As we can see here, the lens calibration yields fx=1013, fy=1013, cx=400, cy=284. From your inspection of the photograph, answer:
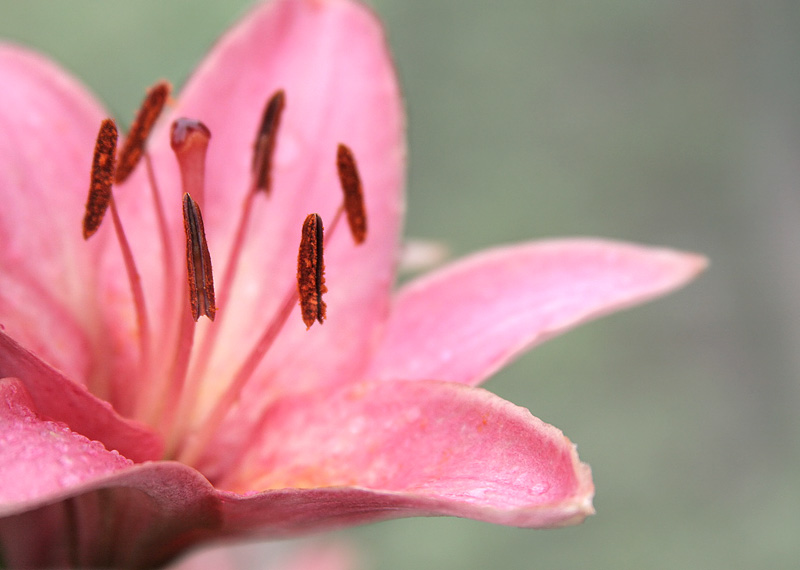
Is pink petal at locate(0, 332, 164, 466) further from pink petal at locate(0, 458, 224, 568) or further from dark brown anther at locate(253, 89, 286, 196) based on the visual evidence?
dark brown anther at locate(253, 89, 286, 196)

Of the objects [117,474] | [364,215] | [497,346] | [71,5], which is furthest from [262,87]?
[71,5]

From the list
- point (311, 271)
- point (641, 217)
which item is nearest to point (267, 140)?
point (311, 271)

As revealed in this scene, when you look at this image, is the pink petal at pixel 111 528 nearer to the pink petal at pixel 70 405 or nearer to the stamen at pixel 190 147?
the pink petal at pixel 70 405

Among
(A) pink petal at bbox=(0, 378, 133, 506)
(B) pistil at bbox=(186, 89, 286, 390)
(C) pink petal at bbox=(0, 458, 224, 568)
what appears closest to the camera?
(A) pink petal at bbox=(0, 378, 133, 506)

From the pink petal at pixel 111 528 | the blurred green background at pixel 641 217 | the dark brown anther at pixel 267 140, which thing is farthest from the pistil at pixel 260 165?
the blurred green background at pixel 641 217

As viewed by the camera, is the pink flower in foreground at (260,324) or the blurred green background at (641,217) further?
the blurred green background at (641,217)

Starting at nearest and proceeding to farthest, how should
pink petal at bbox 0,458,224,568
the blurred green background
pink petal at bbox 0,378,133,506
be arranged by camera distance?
pink petal at bbox 0,378,133,506 → pink petal at bbox 0,458,224,568 → the blurred green background

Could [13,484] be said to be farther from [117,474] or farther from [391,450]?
[391,450]

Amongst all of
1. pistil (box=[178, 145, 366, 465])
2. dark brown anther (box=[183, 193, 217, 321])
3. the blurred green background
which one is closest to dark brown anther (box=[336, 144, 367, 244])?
pistil (box=[178, 145, 366, 465])
